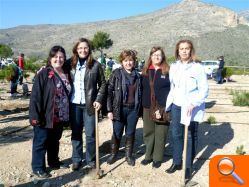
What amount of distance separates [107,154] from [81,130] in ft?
3.34

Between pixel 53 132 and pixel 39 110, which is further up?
pixel 39 110

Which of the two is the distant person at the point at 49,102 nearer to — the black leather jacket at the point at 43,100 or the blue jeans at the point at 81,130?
the black leather jacket at the point at 43,100

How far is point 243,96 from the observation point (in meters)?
12.1

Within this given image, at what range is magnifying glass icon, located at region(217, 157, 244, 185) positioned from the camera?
6.33 feet

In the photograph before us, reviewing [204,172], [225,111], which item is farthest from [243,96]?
[204,172]

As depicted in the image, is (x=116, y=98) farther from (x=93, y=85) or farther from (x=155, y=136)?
(x=155, y=136)

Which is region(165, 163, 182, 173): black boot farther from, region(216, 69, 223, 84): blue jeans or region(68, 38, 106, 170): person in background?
region(216, 69, 223, 84): blue jeans

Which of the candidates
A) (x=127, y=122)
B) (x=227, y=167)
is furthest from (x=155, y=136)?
(x=227, y=167)

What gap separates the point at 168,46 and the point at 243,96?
220ft

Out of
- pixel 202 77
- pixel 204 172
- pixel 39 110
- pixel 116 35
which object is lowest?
pixel 204 172

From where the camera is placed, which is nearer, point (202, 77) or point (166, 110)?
point (202, 77)

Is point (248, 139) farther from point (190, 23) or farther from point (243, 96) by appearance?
point (190, 23)

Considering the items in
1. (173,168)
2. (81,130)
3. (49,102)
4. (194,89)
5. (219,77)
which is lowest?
(173,168)

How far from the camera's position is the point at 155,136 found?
555cm
